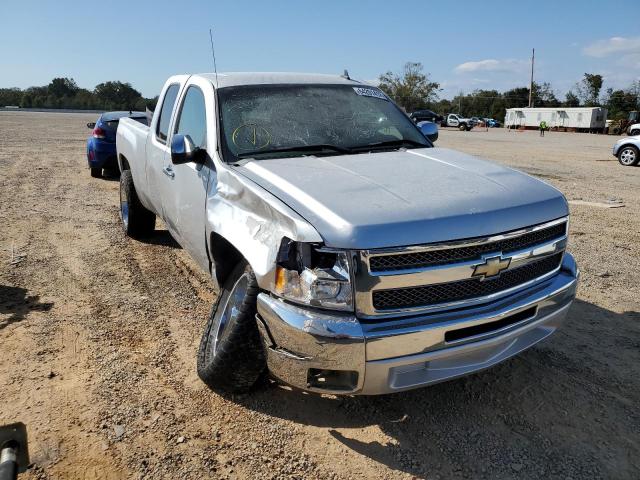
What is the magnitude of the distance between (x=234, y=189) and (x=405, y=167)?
1040 millimetres

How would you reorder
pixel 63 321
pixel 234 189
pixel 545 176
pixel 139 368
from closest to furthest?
pixel 234 189 → pixel 139 368 → pixel 63 321 → pixel 545 176

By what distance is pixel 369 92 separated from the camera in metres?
4.39

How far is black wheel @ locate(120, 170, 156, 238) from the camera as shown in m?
5.99

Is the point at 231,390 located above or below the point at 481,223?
below

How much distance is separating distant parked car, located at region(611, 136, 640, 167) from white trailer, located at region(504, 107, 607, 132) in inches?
1649

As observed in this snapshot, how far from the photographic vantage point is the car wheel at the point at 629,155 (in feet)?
52.0

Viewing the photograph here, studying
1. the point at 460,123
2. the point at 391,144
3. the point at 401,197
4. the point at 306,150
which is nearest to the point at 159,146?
the point at 306,150

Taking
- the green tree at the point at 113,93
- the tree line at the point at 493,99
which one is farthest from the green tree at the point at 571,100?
the green tree at the point at 113,93

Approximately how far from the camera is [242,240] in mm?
2781

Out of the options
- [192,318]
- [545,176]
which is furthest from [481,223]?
[545,176]

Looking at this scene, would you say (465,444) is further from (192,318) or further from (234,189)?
(192,318)

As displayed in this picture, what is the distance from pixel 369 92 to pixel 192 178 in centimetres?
171

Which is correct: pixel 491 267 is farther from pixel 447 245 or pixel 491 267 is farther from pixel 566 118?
pixel 566 118

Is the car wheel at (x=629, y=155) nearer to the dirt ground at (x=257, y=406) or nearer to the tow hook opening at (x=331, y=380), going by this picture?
the dirt ground at (x=257, y=406)
